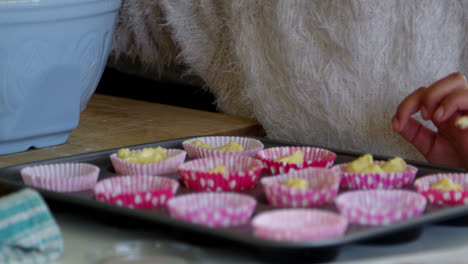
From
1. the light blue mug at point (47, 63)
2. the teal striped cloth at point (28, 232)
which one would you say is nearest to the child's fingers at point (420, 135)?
the light blue mug at point (47, 63)

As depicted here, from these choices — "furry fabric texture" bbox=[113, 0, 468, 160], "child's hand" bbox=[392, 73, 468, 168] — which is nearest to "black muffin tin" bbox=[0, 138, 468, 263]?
"child's hand" bbox=[392, 73, 468, 168]

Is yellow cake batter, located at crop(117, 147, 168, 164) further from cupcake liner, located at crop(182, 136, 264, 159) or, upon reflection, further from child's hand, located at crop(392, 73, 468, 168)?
child's hand, located at crop(392, 73, 468, 168)

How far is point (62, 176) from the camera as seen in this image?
0.82m

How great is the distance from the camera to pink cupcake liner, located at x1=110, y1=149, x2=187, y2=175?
2.69 ft

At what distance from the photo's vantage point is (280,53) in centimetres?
114

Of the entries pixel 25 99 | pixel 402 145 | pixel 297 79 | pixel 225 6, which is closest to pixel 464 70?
pixel 402 145

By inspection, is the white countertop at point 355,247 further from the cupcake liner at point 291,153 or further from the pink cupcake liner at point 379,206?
the cupcake liner at point 291,153

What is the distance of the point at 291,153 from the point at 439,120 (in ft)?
0.62

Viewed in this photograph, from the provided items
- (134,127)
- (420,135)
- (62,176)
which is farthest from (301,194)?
(134,127)

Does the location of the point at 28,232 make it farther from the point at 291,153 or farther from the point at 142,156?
the point at 291,153

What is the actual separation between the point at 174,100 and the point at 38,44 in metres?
0.57

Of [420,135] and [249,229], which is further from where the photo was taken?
[420,135]

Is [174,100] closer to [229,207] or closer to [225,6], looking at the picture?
[225,6]

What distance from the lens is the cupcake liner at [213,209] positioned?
61 cm
